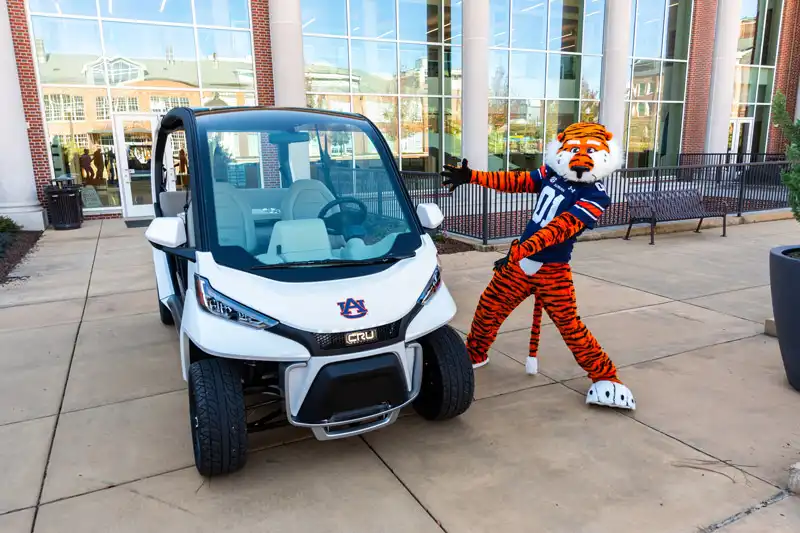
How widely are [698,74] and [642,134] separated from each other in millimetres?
2986

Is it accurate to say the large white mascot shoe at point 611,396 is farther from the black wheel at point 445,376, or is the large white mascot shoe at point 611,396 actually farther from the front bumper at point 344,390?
the front bumper at point 344,390

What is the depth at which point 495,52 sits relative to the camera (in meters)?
17.1

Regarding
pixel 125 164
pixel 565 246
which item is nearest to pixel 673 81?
pixel 125 164

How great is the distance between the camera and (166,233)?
10.0ft

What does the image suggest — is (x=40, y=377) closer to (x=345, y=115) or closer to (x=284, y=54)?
(x=345, y=115)

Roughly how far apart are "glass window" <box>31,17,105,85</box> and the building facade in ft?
0.07

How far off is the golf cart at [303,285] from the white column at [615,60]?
13026 millimetres

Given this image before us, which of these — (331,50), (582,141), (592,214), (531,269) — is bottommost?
(531,269)

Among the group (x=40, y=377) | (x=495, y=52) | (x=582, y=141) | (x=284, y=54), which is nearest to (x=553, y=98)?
(x=495, y=52)

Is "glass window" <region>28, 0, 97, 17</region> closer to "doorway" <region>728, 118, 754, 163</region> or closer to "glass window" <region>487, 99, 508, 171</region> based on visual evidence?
"glass window" <region>487, 99, 508, 171</region>

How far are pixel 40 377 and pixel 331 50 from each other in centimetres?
1280

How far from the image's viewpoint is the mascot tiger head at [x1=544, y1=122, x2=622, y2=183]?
3.65 metres

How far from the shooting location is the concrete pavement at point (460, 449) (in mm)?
2707

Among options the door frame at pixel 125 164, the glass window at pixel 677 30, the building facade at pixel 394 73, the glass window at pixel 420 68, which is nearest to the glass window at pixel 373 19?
the building facade at pixel 394 73
